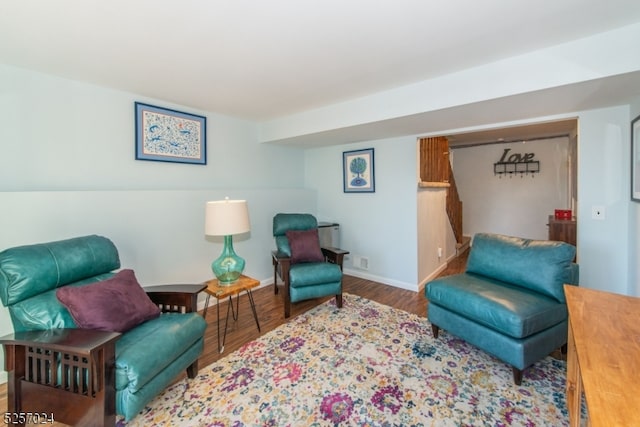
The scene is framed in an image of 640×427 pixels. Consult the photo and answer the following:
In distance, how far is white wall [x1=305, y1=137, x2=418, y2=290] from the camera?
355 centimetres

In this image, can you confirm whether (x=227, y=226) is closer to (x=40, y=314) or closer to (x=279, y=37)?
(x=40, y=314)

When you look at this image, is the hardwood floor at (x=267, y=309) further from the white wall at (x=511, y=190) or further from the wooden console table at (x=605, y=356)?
the white wall at (x=511, y=190)

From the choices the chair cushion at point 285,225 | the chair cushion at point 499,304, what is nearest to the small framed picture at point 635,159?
the chair cushion at point 499,304

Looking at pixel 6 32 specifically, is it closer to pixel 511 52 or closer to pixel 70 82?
pixel 70 82

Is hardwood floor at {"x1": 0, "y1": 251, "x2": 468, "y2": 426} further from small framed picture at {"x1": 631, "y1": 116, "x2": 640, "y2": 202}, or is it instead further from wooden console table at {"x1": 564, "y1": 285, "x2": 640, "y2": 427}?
small framed picture at {"x1": 631, "y1": 116, "x2": 640, "y2": 202}

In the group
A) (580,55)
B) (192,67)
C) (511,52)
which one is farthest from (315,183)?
(580,55)

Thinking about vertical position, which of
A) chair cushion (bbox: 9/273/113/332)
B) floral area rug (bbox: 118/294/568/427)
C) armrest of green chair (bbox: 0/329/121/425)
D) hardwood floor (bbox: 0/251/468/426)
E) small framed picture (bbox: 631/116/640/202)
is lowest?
floral area rug (bbox: 118/294/568/427)

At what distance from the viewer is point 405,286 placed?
3.64 metres

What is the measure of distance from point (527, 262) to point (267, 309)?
8.12ft

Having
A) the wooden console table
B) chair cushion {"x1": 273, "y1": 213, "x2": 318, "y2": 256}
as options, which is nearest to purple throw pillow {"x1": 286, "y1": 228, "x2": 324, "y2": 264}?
chair cushion {"x1": 273, "y1": 213, "x2": 318, "y2": 256}

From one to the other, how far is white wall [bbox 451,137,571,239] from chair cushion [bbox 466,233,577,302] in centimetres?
369

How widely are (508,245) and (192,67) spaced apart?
116 inches

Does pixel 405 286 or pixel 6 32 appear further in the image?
pixel 405 286

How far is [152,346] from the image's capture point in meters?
1.53
